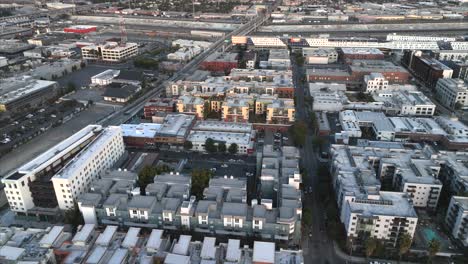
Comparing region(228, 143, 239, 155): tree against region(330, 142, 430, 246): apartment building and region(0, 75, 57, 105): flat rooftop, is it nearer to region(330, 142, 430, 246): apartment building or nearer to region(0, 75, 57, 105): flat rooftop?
region(330, 142, 430, 246): apartment building

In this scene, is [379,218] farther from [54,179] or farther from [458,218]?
[54,179]

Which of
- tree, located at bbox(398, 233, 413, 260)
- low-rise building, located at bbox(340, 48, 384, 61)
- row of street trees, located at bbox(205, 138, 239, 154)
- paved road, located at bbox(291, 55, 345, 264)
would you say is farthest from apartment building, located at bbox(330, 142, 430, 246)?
low-rise building, located at bbox(340, 48, 384, 61)

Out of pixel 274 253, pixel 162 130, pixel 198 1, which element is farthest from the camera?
pixel 198 1

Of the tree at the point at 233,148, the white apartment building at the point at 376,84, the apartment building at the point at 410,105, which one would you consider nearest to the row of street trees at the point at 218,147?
the tree at the point at 233,148

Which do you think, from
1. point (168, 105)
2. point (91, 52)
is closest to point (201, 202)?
point (168, 105)

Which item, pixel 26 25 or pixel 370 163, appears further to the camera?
pixel 26 25

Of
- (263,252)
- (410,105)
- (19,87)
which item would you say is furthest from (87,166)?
(410,105)

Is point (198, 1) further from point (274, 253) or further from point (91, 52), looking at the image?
point (274, 253)
